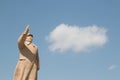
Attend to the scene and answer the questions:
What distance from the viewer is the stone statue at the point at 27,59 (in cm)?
1684

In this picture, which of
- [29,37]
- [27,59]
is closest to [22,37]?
[29,37]

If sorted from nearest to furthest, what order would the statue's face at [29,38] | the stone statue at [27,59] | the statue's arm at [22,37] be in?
1. the statue's arm at [22,37]
2. the stone statue at [27,59]
3. the statue's face at [29,38]

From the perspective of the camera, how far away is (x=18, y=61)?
17188 millimetres

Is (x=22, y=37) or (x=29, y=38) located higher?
(x=29, y=38)

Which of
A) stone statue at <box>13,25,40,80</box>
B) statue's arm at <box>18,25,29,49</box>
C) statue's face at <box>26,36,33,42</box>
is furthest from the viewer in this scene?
statue's face at <box>26,36,33,42</box>

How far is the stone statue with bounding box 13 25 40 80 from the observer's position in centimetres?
1684

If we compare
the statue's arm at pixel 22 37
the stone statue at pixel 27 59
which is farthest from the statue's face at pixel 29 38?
the statue's arm at pixel 22 37

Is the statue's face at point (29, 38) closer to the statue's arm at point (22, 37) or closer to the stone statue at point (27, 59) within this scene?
the stone statue at point (27, 59)

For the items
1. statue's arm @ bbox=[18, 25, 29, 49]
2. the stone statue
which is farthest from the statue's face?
statue's arm @ bbox=[18, 25, 29, 49]

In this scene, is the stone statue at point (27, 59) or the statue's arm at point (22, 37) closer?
the statue's arm at point (22, 37)

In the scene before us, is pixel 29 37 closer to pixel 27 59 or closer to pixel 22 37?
pixel 22 37

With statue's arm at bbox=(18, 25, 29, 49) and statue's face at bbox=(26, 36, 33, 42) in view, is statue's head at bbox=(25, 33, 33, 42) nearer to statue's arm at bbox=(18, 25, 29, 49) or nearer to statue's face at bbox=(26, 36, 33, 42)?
statue's face at bbox=(26, 36, 33, 42)

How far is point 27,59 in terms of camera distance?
56.0ft

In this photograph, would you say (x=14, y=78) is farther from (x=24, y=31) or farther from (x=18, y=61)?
(x=24, y=31)
